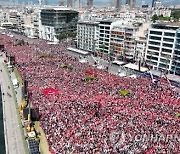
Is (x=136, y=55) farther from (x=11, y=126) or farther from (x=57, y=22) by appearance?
(x=57, y=22)

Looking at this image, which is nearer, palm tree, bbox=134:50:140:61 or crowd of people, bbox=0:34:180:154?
crowd of people, bbox=0:34:180:154

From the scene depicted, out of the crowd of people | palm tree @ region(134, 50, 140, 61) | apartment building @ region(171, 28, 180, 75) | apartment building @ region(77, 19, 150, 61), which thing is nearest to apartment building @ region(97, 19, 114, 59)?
apartment building @ region(77, 19, 150, 61)

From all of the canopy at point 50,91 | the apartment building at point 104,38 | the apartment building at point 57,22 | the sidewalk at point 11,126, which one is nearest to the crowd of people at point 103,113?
the canopy at point 50,91

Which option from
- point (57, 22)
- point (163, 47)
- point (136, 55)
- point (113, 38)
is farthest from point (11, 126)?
point (57, 22)

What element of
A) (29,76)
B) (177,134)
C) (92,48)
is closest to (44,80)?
(29,76)

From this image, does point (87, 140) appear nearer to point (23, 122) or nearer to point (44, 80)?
point (23, 122)

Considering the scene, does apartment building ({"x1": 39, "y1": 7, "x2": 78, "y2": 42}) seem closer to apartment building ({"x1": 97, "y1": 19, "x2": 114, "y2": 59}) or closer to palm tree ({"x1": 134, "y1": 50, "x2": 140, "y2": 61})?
apartment building ({"x1": 97, "y1": 19, "x2": 114, "y2": 59})

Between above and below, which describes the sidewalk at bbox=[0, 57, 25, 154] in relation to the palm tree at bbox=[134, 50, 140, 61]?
below

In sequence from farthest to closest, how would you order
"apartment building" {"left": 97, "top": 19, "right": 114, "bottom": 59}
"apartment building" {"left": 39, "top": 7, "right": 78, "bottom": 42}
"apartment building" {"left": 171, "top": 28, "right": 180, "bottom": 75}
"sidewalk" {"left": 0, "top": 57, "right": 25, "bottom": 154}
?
"apartment building" {"left": 39, "top": 7, "right": 78, "bottom": 42}
"apartment building" {"left": 97, "top": 19, "right": 114, "bottom": 59}
"apartment building" {"left": 171, "top": 28, "right": 180, "bottom": 75}
"sidewalk" {"left": 0, "top": 57, "right": 25, "bottom": 154}

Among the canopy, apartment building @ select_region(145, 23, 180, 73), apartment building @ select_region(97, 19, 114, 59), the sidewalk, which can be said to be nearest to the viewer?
the sidewalk
